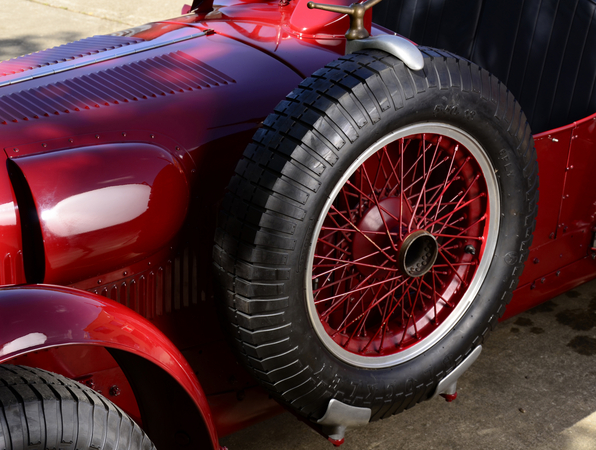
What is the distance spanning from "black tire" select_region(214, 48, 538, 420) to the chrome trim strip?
2.10ft

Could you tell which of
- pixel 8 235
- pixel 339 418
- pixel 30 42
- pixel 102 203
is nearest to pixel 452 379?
pixel 339 418

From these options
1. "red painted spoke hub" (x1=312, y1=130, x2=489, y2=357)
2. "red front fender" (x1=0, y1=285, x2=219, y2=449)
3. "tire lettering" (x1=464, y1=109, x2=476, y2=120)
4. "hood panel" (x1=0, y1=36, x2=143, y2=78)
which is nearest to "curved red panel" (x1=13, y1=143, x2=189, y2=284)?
"red front fender" (x1=0, y1=285, x2=219, y2=449)

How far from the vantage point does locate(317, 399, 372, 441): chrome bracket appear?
1.85 metres

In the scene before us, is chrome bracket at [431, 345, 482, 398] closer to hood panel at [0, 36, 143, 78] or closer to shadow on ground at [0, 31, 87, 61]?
hood panel at [0, 36, 143, 78]

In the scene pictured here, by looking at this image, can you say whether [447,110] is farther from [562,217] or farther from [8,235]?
[8,235]

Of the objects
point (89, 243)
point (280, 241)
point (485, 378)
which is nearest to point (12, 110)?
point (89, 243)

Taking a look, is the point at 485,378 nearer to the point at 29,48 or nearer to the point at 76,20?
the point at 29,48

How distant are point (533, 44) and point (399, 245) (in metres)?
1.35

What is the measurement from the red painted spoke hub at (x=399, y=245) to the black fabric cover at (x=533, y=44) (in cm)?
89

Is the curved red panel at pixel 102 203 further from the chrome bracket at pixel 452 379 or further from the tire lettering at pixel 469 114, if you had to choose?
the chrome bracket at pixel 452 379

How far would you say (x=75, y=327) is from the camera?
1.36 metres

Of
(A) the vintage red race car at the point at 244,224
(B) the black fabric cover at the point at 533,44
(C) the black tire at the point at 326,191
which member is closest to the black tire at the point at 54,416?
(A) the vintage red race car at the point at 244,224

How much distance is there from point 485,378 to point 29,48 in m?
5.06

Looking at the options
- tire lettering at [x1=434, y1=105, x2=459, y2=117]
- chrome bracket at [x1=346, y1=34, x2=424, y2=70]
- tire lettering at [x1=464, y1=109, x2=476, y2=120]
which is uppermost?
chrome bracket at [x1=346, y1=34, x2=424, y2=70]
